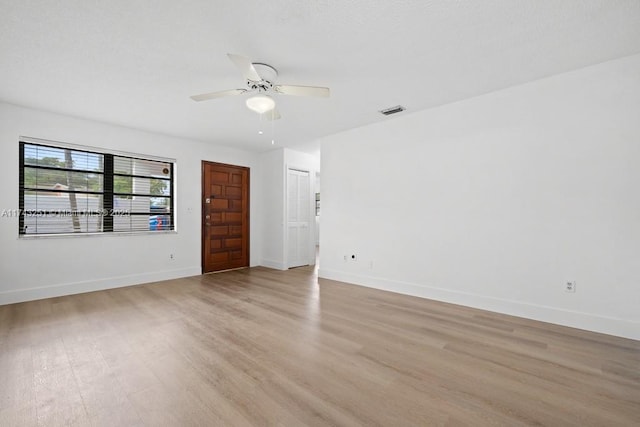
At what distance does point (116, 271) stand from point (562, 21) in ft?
19.7

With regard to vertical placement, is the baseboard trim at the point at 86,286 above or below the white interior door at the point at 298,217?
below

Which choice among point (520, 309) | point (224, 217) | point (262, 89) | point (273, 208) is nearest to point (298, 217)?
point (273, 208)

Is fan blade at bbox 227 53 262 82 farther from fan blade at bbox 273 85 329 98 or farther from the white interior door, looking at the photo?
the white interior door

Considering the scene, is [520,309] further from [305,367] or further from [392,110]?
[392,110]

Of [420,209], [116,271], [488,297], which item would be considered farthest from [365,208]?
[116,271]

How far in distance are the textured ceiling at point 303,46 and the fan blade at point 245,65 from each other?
23 centimetres

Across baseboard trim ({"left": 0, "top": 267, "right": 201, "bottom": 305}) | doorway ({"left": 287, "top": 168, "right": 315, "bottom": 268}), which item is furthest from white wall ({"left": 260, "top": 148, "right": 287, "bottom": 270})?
baseboard trim ({"left": 0, "top": 267, "right": 201, "bottom": 305})

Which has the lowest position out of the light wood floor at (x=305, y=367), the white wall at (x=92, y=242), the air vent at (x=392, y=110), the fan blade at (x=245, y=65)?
the light wood floor at (x=305, y=367)

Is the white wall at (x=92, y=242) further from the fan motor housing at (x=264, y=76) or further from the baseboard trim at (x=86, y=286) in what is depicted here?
the fan motor housing at (x=264, y=76)

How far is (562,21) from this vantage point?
2082 millimetres

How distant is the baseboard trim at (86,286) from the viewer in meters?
3.61

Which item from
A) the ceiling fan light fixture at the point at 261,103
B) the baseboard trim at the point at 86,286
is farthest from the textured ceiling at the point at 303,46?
the baseboard trim at the point at 86,286

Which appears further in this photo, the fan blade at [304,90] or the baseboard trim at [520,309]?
the baseboard trim at [520,309]

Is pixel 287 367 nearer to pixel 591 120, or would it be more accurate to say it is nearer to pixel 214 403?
pixel 214 403
